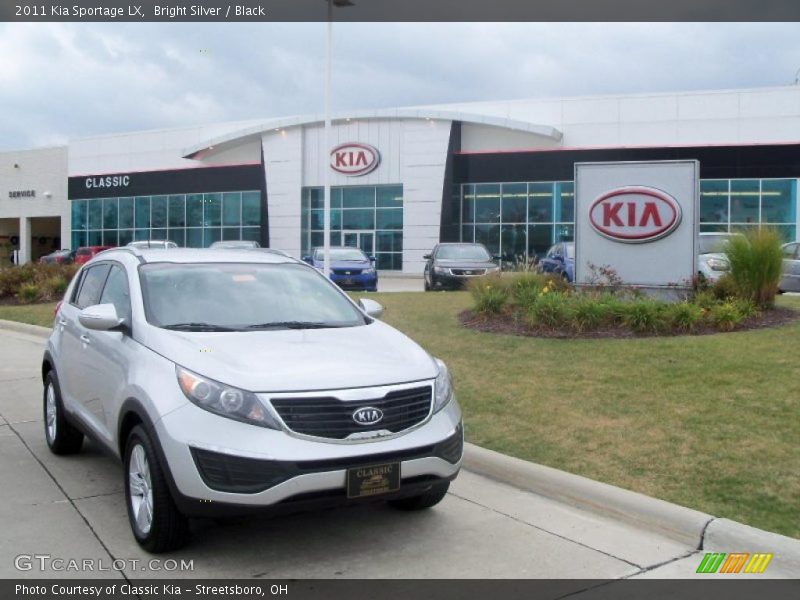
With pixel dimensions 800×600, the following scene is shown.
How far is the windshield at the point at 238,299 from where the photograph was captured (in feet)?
17.1

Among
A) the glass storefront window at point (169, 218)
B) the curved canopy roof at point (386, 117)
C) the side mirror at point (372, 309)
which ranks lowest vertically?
the side mirror at point (372, 309)

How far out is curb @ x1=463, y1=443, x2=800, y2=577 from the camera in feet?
15.1

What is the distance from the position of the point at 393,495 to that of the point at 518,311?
7367 mm

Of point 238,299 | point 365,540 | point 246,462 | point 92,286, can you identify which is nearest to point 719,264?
point 238,299

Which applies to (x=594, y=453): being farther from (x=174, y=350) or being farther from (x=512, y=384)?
(x=174, y=350)

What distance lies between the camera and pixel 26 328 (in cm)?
1616

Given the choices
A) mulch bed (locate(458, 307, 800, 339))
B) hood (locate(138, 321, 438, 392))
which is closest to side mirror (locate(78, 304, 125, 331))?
hood (locate(138, 321, 438, 392))

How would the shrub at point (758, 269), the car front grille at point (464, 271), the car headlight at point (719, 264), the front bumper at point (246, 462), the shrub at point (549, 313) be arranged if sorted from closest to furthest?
the front bumper at point (246, 462) < the shrub at point (549, 313) < the shrub at point (758, 269) < the car headlight at point (719, 264) < the car front grille at point (464, 271)

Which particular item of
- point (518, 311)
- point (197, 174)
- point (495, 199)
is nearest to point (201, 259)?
point (518, 311)

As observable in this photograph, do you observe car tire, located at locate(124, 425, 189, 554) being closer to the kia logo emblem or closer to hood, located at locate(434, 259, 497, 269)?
the kia logo emblem

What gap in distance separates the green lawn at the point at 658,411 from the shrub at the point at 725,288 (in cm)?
138

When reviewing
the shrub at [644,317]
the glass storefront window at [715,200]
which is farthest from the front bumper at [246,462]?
the glass storefront window at [715,200]

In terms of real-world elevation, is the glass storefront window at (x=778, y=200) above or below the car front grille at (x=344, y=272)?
above

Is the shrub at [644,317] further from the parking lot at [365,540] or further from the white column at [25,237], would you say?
the white column at [25,237]
